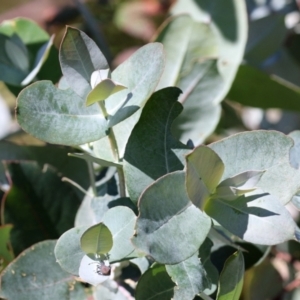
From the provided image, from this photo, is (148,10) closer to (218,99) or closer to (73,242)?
(218,99)

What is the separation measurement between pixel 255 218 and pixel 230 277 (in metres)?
0.05

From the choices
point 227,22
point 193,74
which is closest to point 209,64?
point 193,74

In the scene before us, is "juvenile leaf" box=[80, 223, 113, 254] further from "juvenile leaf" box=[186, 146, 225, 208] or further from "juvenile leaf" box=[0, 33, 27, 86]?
"juvenile leaf" box=[0, 33, 27, 86]

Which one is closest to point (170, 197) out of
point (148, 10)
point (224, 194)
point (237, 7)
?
point (224, 194)

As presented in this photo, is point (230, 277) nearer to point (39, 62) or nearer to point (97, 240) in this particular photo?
point (97, 240)

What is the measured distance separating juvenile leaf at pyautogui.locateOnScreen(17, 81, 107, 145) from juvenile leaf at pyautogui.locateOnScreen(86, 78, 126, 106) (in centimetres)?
2

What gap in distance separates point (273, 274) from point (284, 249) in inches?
2.5

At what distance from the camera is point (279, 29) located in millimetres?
769

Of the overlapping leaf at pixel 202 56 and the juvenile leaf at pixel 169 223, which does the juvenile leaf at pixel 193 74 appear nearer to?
the overlapping leaf at pixel 202 56

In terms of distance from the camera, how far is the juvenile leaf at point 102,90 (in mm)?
315

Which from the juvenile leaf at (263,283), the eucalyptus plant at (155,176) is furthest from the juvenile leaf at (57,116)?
the juvenile leaf at (263,283)

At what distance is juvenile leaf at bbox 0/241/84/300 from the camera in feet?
1.34

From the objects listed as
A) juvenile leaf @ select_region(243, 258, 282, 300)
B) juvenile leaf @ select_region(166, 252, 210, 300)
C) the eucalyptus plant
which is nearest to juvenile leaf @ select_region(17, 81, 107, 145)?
the eucalyptus plant

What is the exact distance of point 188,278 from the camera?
1.12 ft
